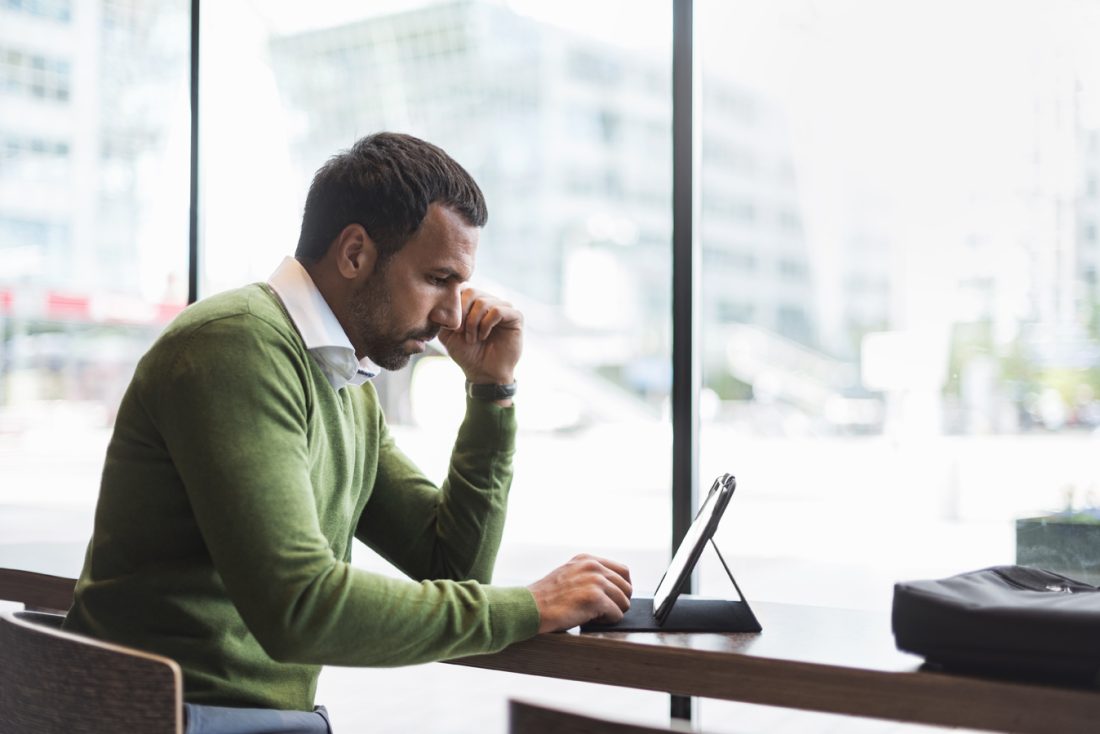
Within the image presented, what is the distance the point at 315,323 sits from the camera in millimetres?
1473

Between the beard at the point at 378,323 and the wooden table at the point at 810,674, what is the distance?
0.48 m

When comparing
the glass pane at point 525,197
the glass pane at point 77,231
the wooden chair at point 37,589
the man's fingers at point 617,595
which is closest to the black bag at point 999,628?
the man's fingers at point 617,595

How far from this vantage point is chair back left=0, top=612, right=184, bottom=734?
1.08 metres

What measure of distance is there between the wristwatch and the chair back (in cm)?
73

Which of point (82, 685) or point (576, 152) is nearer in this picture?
point (82, 685)

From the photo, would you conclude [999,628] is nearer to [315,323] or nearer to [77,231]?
[315,323]

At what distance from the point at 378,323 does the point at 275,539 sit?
46 centimetres

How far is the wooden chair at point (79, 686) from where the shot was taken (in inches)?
42.6

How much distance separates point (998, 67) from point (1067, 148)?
212mm

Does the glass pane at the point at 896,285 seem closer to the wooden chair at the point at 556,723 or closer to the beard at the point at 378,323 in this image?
the beard at the point at 378,323

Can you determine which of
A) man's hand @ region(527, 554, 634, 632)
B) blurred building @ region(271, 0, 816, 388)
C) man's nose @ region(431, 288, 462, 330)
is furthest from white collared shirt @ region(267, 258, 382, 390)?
blurred building @ region(271, 0, 816, 388)

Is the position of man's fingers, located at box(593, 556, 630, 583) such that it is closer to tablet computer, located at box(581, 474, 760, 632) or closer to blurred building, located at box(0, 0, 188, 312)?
tablet computer, located at box(581, 474, 760, 632)

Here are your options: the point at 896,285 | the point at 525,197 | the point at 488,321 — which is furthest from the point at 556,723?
the point at 525,197

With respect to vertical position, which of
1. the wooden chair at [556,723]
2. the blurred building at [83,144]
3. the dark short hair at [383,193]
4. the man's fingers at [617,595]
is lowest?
the man's fingers at [617,595]
